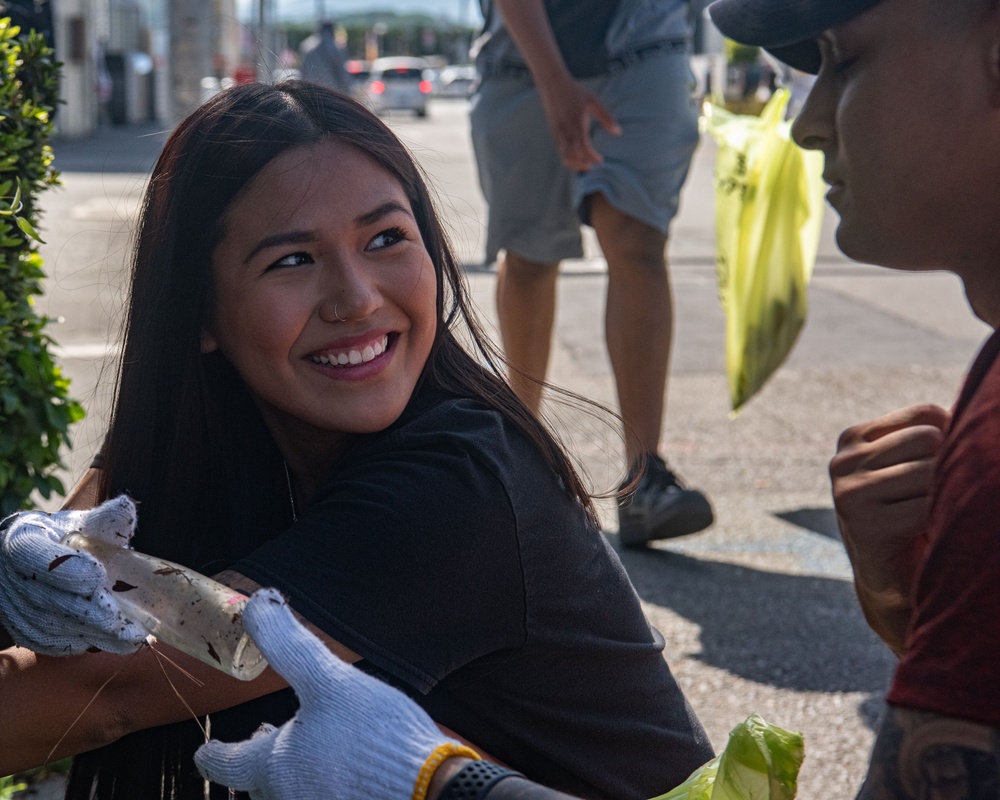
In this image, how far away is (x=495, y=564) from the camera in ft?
5.51

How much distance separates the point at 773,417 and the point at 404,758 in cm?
423

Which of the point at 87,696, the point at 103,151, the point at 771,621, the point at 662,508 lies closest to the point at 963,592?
the point at 87,696

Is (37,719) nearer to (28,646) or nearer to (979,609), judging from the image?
(28,646)

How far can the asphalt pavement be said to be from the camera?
9.82 feet

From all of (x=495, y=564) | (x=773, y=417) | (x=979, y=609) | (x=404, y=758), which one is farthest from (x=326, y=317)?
(x=773, y=417)

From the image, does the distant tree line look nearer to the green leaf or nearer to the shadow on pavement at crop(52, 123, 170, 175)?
the shadow on pavement at crop(52, 123, 170, 175)

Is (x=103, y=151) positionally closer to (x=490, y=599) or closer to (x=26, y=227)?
(x=26, y=227)

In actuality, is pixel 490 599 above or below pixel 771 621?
Result: above

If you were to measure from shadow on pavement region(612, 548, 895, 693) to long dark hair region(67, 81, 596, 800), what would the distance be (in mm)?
1343

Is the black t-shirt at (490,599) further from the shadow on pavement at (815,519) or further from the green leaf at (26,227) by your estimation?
the shadow on pavement at (815,519)

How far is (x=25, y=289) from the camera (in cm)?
247

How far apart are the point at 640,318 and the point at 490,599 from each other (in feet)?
7.66

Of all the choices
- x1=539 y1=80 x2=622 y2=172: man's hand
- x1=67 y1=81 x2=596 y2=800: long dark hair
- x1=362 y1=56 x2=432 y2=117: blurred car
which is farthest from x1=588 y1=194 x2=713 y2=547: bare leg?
x1=362 y1=56 x2=432 y2=117: blurred car

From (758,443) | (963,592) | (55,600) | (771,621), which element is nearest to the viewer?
(963,592)
